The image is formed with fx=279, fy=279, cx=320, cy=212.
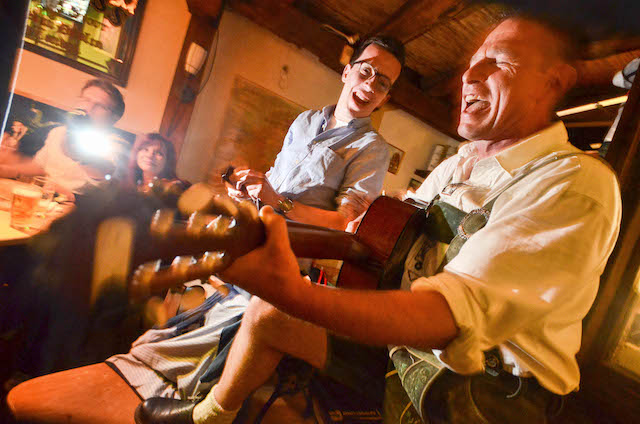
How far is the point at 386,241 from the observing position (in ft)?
4.33

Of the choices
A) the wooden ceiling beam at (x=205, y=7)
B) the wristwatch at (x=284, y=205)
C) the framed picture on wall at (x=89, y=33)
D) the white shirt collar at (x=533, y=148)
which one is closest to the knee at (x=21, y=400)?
the wristwatch at (x=284, y=205)

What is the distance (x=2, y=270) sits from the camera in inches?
30.3

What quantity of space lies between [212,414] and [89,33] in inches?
168

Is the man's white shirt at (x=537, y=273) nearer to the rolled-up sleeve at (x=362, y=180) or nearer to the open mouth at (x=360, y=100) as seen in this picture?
the rolled-up sleeve at (x=362, y=180)

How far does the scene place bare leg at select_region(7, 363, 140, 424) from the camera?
1.55 metres

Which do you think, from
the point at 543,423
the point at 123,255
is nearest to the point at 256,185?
the point at 123,255

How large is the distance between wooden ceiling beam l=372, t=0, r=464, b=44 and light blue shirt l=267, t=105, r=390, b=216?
5.25 feet

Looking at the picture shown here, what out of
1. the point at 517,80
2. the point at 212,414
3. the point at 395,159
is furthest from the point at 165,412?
the point at 395,159

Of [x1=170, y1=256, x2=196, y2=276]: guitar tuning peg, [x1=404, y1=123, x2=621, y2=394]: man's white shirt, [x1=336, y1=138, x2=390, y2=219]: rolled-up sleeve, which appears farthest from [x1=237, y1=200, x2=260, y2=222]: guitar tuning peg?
[x1=336, y1=138, x2=390, y2=219]: rolled-up sleeve

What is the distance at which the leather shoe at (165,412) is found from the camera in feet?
4.44

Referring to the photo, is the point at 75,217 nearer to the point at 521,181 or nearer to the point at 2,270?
the point at 2,270

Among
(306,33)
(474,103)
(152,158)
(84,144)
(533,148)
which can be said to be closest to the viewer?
(533,148)

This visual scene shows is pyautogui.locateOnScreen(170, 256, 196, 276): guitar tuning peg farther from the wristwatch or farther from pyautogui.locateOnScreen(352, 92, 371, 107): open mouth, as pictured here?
pyautogui.locateOnScreen(352, 92, 371, 107): open mouth

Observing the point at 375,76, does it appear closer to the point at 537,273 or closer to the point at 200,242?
the point at 537,273
